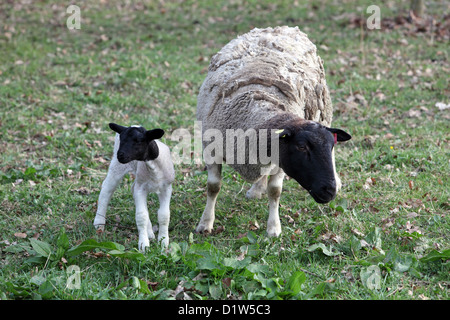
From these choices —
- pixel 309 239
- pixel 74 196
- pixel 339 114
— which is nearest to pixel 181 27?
pixel 339 114

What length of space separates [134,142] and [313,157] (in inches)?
62.1

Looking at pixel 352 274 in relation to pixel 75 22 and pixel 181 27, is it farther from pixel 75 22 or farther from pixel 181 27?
pixel 75 22

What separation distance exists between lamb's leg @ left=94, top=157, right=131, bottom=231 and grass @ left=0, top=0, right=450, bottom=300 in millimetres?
143

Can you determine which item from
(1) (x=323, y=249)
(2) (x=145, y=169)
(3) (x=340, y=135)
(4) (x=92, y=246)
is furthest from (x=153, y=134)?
(1) (x=323, y=249)

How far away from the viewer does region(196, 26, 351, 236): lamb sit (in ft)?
14.9

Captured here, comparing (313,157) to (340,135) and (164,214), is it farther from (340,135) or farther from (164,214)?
(164,214)

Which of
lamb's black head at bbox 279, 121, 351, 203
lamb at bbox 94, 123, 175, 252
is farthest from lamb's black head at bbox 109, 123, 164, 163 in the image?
lamb's black head at bbox 279, 121, 351, 203

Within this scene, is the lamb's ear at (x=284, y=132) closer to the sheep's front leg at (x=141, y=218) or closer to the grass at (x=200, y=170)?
the grass at (x=200, y=170)

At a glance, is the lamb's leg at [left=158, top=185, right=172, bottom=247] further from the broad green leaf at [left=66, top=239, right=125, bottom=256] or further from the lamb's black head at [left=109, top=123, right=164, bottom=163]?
the broad green leaf at [left=66, top=239, right=125, bottom=256]

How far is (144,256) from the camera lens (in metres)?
4.58

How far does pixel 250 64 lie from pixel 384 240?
90.6 inches

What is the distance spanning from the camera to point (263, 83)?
544 centimetres

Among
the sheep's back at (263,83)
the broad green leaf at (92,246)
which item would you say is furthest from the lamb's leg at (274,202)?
the broad green leaf at (92,246)

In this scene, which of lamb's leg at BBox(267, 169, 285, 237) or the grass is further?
lamb's leg at BBox(267, 169, 285, 237)
